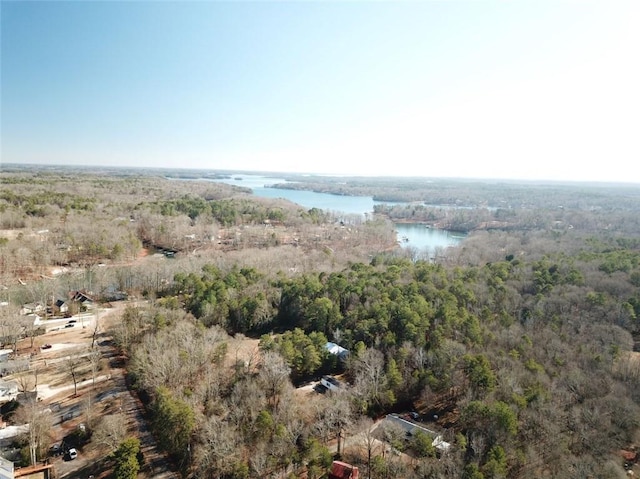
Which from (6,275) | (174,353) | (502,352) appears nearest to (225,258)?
(6,275)

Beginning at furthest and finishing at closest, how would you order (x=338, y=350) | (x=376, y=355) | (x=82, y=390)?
(x=338, y=350) < (x=376, y=355) < (x=82, y=390)

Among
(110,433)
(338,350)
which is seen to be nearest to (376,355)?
(338,350)

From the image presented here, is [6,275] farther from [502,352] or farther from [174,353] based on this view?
[502,352]

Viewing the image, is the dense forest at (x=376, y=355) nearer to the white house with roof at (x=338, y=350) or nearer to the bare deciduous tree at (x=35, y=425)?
the white house with roof at (x=338, y=350)

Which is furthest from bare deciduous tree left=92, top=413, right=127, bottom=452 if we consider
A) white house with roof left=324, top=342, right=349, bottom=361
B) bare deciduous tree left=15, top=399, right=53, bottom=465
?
white house with roof left=324, top=342, right=349, bottom=361

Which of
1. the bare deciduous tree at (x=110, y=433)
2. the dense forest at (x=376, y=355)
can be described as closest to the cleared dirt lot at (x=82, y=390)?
the bare deciduous tree at (x=110, y=433)

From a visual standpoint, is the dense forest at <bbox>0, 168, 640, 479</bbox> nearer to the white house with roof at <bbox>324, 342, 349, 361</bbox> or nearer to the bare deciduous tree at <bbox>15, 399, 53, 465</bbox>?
the white house with roof at <bbox>324, 342, 349, 361</bbox>

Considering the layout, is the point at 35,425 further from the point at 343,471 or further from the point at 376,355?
the point at 376,355

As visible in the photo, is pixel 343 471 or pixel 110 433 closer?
pixel 343 471
